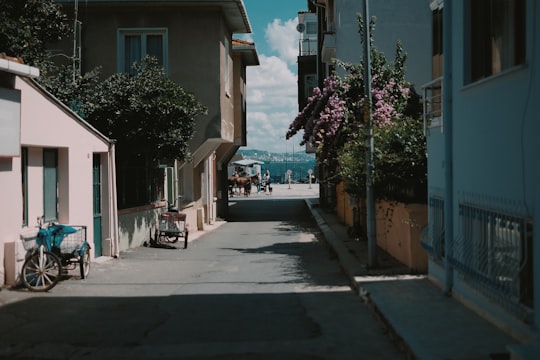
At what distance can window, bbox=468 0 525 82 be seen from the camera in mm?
7395

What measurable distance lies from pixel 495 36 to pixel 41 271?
7986mm

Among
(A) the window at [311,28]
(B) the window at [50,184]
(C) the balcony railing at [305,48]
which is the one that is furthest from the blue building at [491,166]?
(A) the window at [311,28]

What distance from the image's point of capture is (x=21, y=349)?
24.5ft

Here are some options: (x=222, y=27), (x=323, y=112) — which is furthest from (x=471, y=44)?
(x=222, y=27)

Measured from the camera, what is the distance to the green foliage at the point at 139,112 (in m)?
18.1

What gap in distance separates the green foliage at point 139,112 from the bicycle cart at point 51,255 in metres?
5.65

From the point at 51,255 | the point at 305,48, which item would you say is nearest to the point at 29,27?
the point at 51,255

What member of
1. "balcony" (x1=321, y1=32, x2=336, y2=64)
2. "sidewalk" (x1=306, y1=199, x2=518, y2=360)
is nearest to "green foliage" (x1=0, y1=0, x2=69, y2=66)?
"sidewalk" (x1=306, y1=199, x2=518, y2=360)

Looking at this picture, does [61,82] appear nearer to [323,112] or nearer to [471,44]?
[323,112]

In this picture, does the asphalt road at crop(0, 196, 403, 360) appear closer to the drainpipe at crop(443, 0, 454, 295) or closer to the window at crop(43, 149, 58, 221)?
the drainpipe at crop(443, 0, 454, 295)

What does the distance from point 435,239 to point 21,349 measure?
6.31 metres

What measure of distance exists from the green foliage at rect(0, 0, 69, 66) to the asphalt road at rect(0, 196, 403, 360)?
5597 mm

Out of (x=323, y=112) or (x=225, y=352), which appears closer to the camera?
(x=225, y=352)

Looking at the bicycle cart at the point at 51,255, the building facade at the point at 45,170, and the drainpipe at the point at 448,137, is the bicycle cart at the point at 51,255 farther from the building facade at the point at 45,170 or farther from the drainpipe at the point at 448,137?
the drainpipe at the point at 448,137
